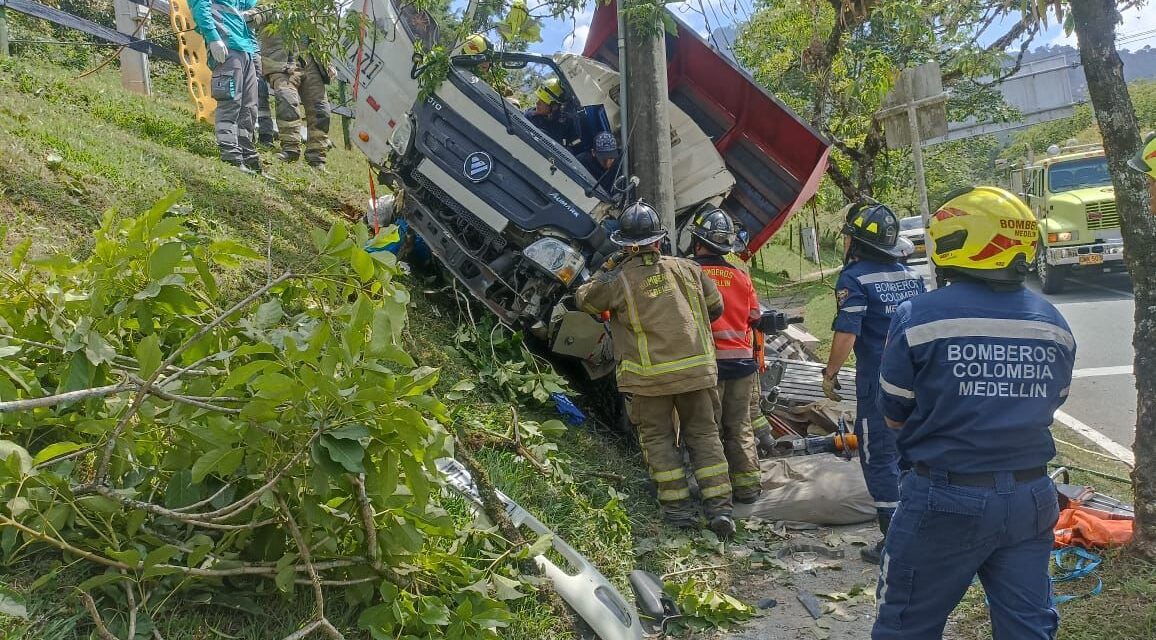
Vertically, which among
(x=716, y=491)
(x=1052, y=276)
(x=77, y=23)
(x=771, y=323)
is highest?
(x=77, y=23)

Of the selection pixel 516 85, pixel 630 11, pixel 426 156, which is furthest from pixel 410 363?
pixel 516 85

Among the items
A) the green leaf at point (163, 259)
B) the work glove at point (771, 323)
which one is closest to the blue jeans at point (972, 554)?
the green leaf at point (163, 259)

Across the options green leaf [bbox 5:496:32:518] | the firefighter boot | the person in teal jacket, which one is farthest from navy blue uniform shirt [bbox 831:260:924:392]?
the person in teal jacket

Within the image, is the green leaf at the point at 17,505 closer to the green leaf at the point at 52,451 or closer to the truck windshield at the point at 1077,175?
the green leaf at the point at 52,451

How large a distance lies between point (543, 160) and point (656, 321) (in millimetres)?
1457

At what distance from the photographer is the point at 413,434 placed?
226cm

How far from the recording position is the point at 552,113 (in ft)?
20.9

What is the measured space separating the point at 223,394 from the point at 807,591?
2.94m

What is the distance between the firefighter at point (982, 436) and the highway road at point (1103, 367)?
427 centimetres

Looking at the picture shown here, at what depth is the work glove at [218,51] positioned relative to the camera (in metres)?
6.74

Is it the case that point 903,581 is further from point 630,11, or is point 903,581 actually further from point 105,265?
point 630,11

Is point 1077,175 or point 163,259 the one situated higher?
point 163,259

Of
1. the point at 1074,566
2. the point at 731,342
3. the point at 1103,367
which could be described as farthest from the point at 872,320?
the point at 1103,367

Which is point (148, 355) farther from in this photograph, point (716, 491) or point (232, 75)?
point (232, 75)
